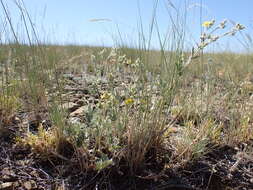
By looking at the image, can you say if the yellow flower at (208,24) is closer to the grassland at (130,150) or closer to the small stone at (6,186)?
the grassland at (130,150)

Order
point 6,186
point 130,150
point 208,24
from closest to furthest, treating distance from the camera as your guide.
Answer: point 6,186, point 130,150, point 208,24

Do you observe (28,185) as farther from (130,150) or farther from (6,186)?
(130,150)

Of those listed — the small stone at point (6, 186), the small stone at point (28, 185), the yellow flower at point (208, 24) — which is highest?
the yellow flower at point (208, 24)

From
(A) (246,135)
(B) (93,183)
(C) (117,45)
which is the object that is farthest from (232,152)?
(C) (117,45)

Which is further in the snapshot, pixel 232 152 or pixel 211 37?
pixel 232 152

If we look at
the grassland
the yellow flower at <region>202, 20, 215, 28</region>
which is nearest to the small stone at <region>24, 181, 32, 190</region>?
the grassland

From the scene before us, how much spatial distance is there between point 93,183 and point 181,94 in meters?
Result: 1.18

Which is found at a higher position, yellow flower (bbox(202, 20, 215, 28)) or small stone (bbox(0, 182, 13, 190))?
→ yellow flower (bbox(202, 20, 215, 28))

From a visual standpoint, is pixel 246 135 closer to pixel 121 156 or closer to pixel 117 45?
pixel 121 156

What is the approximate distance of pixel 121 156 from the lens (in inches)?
45.7

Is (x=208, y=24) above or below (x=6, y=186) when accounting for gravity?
above

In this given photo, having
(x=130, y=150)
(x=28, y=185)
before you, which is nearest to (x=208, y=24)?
(x=130, y=150)

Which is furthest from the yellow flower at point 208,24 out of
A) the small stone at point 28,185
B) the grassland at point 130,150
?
the small stone at point 28,185

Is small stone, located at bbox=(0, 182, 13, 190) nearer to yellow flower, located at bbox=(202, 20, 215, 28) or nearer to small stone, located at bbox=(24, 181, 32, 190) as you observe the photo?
small stone, located at bbox=(24, 181, 32, 190)
